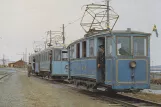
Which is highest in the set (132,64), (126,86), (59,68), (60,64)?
(132,64)

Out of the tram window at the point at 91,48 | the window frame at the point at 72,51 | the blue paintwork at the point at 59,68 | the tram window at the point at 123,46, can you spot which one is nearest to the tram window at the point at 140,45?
the tram window at the point at 123,46

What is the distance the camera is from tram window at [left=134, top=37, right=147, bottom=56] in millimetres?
13695

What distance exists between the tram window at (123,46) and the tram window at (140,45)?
0.33m

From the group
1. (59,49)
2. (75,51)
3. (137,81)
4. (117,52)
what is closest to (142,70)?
(137,81)

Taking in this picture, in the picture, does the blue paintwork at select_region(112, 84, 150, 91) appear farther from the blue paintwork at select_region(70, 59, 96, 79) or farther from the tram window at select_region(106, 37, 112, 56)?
the blue paintwork at select_region(70, 59, 96, 79)

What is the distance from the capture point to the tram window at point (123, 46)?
1355 centimetres

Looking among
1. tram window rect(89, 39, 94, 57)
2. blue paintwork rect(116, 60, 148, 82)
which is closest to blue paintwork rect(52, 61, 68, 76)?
tram window rect(89, 39, 94, 57)

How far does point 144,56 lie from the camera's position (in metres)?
13.6

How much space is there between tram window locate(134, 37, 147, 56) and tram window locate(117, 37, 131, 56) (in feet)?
1.08

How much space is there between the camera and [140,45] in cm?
1382

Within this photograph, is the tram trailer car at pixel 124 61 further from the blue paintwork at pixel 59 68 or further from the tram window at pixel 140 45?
the blue paintwork at pixel 59 68

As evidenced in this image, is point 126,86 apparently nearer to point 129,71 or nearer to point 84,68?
point 129,71

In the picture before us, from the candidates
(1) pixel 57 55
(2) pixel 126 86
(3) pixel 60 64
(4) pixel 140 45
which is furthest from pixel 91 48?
(1) pixel 57 55

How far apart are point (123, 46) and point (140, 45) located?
0.80 m
